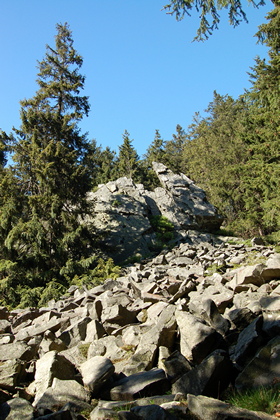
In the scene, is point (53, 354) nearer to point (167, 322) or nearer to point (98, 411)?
point (98, 411)

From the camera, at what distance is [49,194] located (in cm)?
1455

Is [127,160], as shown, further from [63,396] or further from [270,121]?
[63,396]

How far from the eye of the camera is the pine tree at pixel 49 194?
13.4 metres

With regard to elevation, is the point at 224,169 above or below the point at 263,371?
above

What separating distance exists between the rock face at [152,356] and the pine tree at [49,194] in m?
6.23

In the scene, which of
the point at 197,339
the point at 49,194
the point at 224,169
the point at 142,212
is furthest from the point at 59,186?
the point at 224,169

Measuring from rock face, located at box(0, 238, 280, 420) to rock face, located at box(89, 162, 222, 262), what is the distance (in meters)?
10.1

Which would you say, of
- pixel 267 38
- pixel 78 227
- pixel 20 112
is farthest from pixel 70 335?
pixel 267 38

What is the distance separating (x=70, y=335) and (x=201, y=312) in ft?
9.02

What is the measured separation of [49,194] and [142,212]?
712 centimetres

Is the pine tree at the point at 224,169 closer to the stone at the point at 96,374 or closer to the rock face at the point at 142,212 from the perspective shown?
the rock face at the point at 142,212

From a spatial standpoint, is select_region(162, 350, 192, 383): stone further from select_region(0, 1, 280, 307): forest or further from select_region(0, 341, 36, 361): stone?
select_region(0, 1, 280, 307): forest

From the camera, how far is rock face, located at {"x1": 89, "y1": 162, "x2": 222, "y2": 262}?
57.4 feet

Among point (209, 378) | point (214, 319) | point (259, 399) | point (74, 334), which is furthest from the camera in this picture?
point (74, 334)
